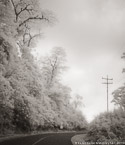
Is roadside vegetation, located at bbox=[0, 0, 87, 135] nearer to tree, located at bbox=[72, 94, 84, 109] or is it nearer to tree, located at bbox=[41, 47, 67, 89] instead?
tree, located at bbox=[41, 47, 67, 89]

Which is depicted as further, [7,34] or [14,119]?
[14,119]

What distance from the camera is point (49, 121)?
35844mm

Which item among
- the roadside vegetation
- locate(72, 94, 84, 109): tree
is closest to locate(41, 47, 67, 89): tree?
the roadside vegetation

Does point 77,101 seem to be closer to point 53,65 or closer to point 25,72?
point 53,65

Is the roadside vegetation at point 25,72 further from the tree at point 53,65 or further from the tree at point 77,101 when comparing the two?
the tree at point 77,101

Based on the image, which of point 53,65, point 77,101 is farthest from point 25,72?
point 77,101

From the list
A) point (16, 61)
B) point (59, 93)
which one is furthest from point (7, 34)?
point (59, 93)

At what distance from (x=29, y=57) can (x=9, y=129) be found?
13439mm

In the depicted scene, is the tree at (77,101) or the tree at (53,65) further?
the tree at (77,101)

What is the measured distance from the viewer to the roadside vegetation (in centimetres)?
1989

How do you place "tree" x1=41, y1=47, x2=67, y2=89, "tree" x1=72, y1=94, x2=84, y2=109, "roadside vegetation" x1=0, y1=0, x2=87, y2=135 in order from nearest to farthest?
1. "roadside vegetation" x1=0, y1=0, x2=87, y2=135
2. "tree" x1=41, y1=47, x2=67, y2=89
3. "tree" x1=72, y1=94, x2=84, y2=109

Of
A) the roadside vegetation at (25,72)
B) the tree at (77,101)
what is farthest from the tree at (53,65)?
the tree at (77,101)

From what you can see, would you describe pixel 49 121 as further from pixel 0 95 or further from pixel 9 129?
pixel 0 95

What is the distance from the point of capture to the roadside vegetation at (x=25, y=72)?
19.9 metres
